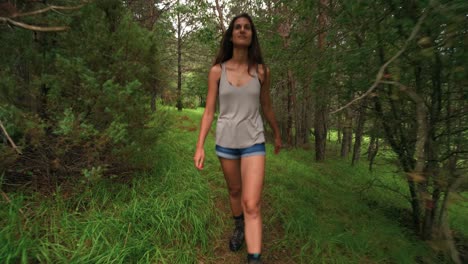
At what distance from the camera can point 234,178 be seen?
2.32 m

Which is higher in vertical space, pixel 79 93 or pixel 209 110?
pixel 79 93

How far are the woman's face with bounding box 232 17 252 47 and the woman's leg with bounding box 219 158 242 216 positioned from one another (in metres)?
0.99

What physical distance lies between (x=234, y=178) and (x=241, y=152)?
0.96 ft

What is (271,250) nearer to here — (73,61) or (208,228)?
(208,228)

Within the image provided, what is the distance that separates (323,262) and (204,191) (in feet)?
5.23

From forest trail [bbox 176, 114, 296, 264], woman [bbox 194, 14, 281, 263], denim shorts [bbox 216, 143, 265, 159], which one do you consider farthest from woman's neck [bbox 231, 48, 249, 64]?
forest trail [bbox 176, 114, 296, 264]

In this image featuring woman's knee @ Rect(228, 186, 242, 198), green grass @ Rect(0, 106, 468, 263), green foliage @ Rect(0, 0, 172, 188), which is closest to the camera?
green grass @ Rect(0, 106, 468, 263)

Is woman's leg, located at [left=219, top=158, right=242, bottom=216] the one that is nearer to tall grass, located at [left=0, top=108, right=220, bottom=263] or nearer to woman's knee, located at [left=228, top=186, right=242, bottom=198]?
woman's knee, located at [left=228, top=186, right=242, bottom=198]

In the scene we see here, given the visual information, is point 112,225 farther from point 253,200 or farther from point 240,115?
point 240,115

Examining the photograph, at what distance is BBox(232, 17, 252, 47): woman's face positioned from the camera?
216 cm

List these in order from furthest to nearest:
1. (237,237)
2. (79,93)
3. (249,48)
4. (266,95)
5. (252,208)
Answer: (79,93) → (237,237) → (266,95) → (249,48) → (252,208)

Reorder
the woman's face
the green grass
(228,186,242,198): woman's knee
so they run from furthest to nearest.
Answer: (228,186,242,198): woman's knee → the green grass → the woman's face

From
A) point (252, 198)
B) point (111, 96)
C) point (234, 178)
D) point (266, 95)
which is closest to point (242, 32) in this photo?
point (266, 95)

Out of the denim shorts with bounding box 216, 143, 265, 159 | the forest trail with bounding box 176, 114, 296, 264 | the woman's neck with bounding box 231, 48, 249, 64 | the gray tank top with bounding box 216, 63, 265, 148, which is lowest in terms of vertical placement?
the forest trail with bounding box 176, 114, 296, 264
